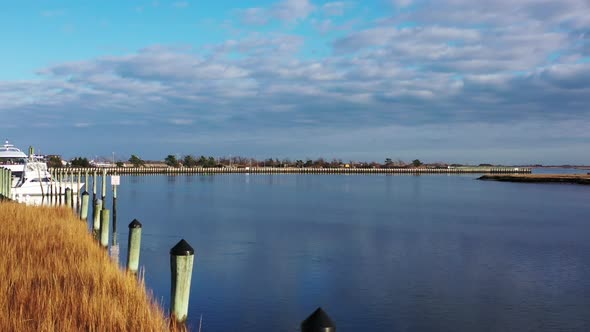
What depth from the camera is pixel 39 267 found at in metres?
10.2

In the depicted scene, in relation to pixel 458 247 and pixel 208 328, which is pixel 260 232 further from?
pixel 208 328

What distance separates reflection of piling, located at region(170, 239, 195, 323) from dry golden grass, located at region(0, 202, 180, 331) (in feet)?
0.90

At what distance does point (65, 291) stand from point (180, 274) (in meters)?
1.76

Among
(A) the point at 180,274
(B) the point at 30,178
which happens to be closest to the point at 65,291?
(A) the point at 180,274

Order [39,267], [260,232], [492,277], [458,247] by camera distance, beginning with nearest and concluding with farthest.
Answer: [39,267] → [492,277] → [458,247] → [260,232]

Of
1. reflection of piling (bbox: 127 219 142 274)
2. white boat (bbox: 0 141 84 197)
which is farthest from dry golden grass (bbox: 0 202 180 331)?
white boat (bbox: 0 141 84 197)

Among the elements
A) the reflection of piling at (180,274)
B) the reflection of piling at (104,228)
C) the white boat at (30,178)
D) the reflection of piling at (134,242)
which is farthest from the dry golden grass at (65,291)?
the white boat at (30,178)

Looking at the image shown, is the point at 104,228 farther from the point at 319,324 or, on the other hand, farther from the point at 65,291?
the point at 319,324

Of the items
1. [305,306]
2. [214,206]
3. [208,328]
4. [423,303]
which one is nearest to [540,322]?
[423,303]

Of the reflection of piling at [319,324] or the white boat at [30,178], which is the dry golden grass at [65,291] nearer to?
the reflection of piling at [319,324]

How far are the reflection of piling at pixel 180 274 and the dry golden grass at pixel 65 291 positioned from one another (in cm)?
28

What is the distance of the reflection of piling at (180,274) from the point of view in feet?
26.7

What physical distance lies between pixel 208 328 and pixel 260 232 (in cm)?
1848

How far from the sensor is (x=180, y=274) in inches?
325
